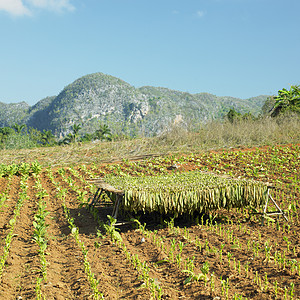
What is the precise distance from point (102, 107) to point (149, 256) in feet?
281

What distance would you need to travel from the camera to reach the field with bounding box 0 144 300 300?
10.4 feet

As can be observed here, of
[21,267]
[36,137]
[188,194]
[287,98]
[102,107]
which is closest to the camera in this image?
[21,267]

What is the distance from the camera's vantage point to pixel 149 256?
402 centimetres

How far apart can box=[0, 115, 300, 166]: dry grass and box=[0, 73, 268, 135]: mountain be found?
6098 cm

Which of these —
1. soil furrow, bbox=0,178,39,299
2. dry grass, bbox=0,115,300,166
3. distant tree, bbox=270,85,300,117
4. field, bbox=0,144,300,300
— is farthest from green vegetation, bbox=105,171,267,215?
distant tree, bbox=270,85,300,117

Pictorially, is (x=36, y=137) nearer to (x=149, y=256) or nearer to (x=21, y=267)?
(x=21, y=267)

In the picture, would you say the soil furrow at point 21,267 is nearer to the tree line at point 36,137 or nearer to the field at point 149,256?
the field at point 149,256

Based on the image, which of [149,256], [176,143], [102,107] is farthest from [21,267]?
[102,107]

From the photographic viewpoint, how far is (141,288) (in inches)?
125

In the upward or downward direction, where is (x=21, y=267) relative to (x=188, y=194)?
downward

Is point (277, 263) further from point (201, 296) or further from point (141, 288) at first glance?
point (141, 288)

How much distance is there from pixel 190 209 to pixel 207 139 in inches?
436

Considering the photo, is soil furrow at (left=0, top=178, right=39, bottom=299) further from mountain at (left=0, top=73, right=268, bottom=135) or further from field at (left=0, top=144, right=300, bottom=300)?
mountain at (left=0, top=73, right=268, bottom=135)

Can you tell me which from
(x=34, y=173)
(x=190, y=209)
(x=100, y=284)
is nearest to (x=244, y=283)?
(x=100, y=284)
